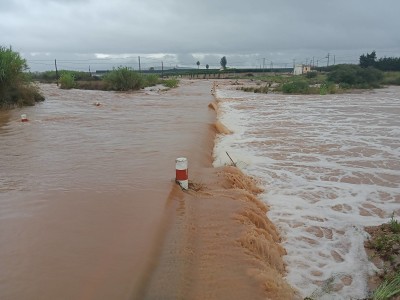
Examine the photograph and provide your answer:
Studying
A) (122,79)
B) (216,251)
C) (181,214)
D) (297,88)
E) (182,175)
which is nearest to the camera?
(216,251)

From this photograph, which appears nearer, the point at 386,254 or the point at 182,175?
the point at 386,254

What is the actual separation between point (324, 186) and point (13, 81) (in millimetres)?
17121

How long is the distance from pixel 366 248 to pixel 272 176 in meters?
3.61

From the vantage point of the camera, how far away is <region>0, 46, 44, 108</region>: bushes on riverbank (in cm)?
1808

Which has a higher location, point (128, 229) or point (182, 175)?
point (182, 175)

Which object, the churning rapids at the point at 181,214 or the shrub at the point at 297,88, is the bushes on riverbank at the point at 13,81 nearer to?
the churning rapids at the point at 181,214

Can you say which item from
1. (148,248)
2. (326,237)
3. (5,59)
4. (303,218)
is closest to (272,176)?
(303,218)

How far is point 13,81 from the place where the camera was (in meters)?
19.0

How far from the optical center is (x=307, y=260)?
4.91 metres

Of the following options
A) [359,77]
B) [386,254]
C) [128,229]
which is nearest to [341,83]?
[359,77]

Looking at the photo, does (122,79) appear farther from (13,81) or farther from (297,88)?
(297,88)

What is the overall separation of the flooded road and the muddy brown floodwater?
0.02 m

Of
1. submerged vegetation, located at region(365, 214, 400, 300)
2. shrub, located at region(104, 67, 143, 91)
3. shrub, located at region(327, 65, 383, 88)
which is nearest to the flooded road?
submerged vegetation, located at region(365, 214, 400, 300)

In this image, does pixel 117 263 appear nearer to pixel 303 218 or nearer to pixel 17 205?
pixel 17 205
